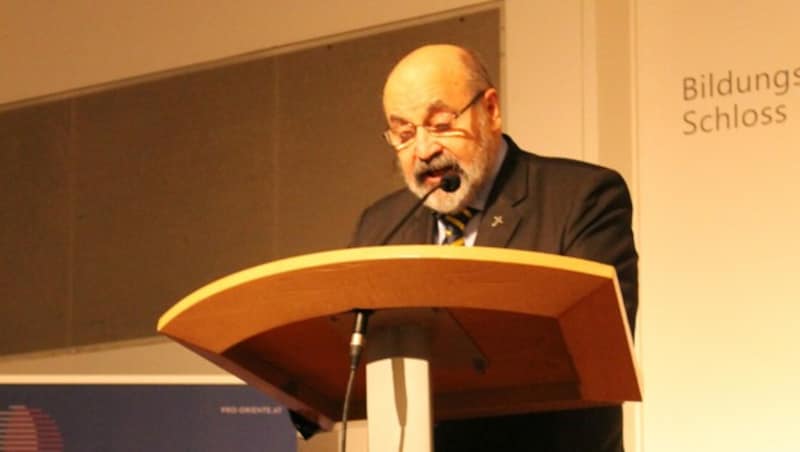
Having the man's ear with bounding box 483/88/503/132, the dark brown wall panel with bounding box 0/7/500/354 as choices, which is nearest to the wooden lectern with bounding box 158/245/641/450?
the man's ear with bounding box 483/88/503/132

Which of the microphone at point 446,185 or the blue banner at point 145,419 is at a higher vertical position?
the microphone at point 446,185

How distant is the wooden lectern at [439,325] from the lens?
4.45 ft

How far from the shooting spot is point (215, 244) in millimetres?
4402

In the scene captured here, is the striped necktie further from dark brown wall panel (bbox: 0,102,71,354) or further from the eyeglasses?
dark brown wall panel (bbox: 0,102,71,354)

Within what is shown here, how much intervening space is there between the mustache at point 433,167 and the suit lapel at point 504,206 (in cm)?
8

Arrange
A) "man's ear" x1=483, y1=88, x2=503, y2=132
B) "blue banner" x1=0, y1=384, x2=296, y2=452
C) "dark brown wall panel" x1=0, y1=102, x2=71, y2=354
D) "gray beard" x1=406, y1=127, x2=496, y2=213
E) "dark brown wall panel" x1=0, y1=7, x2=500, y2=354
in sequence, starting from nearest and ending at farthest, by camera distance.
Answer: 1. "gray beard" x1=406, y1=127, x2=496, y2=213
2. "man's ear" x1=483, y1=88, x2=503, y2=132
3. "blue banner" x1=0, y1=384, x2=296, y2=452
4. "dark brown wall panel" x1=0, y1=7, x2=500, y2=354
5. "dark brown wall panel" x1=0, y1=102, x2=71, y2=354

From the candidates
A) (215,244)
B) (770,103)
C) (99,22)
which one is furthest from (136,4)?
(770,103)

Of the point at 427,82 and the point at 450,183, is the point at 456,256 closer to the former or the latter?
the point at 450,183

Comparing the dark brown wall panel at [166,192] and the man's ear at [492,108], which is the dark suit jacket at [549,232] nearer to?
the man's ear at [492,108]

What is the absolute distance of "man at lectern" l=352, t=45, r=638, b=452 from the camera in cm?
188

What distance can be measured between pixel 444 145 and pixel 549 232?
0.30 metres

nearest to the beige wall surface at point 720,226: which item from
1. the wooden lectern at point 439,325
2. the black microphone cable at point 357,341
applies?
the wooden lectern at point 439,325

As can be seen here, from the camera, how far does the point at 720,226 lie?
11.5 ft

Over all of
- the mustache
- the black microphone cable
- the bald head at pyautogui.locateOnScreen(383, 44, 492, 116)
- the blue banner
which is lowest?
the blue banner
